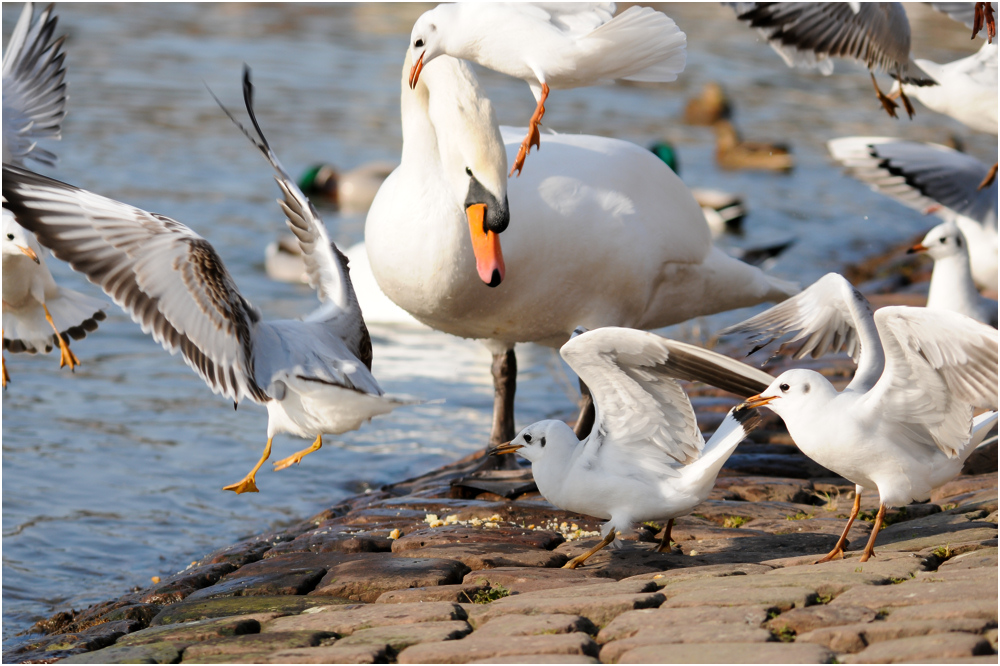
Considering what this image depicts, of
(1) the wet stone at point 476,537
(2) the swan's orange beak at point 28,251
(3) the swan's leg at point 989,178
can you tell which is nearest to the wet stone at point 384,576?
(1) the wet stone at point 476,537

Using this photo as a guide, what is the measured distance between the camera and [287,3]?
28.8 metres

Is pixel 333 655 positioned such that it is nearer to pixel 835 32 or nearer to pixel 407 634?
pixel 407 634

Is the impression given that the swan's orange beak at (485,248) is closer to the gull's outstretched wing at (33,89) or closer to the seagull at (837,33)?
the seagull at (837,33)

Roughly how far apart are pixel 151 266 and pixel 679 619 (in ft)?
7.01

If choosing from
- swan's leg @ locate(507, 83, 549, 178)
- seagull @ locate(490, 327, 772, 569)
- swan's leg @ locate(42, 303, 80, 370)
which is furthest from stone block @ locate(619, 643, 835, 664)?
swan's leg @ locate(42, 303, 80, 370)

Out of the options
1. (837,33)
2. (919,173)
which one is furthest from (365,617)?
(919,173)

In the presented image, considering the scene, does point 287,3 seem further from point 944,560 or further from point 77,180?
point 944,560

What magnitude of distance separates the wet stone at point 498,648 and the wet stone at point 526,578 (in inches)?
28.4

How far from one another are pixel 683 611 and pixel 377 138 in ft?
53.4

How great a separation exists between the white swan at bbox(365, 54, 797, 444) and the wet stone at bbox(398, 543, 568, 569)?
1.12 meters

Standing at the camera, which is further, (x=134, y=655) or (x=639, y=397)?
(x=639, y=397)

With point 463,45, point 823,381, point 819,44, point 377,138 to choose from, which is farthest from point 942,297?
point 377,138

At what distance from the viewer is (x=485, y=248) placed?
4.73 metres

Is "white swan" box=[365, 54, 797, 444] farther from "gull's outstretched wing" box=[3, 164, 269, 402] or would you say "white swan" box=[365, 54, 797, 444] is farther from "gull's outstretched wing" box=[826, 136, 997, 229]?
"gull's outstretched wing" box=[826, 136, 997, 229]
